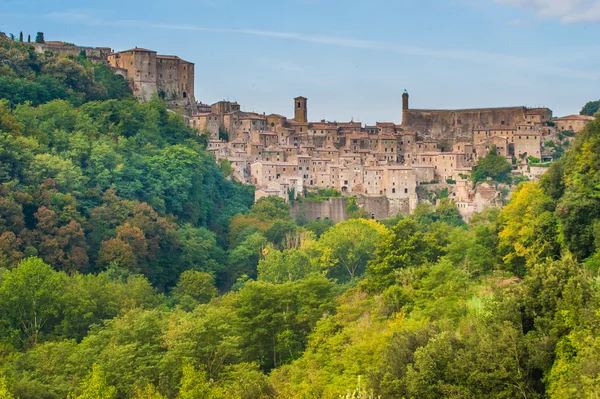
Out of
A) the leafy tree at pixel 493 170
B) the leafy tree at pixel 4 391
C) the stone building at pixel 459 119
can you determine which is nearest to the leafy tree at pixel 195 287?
the leafy tree at pixel 4 391

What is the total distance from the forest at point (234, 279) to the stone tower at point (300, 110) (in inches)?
674

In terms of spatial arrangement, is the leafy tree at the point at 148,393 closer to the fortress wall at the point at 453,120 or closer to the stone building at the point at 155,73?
the stone building at the point at 155,73

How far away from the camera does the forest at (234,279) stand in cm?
2592

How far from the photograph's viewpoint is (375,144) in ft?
284

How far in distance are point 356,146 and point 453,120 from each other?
9767mm

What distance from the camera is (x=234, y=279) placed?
59781 mm

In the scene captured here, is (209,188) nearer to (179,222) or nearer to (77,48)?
(179,222)

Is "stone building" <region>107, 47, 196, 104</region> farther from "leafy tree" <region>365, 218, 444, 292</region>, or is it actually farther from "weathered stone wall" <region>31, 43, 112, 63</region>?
"leafy tree" <region>365, 218, 444, 292</region>

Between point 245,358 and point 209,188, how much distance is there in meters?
35.8

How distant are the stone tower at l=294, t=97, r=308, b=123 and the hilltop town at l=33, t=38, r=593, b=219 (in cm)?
16

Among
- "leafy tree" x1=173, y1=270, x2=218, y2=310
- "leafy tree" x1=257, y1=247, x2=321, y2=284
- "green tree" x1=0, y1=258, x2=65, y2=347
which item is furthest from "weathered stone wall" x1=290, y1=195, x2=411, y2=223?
"green tree" x1=0, y1=258, x2=65, y2=347

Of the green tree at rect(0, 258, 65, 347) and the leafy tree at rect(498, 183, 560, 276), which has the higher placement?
the leafy tree at rect(498, 183, 560, 276)

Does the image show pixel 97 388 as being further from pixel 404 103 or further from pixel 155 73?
pixel 404 103

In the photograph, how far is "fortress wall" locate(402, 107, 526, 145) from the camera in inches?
3504
